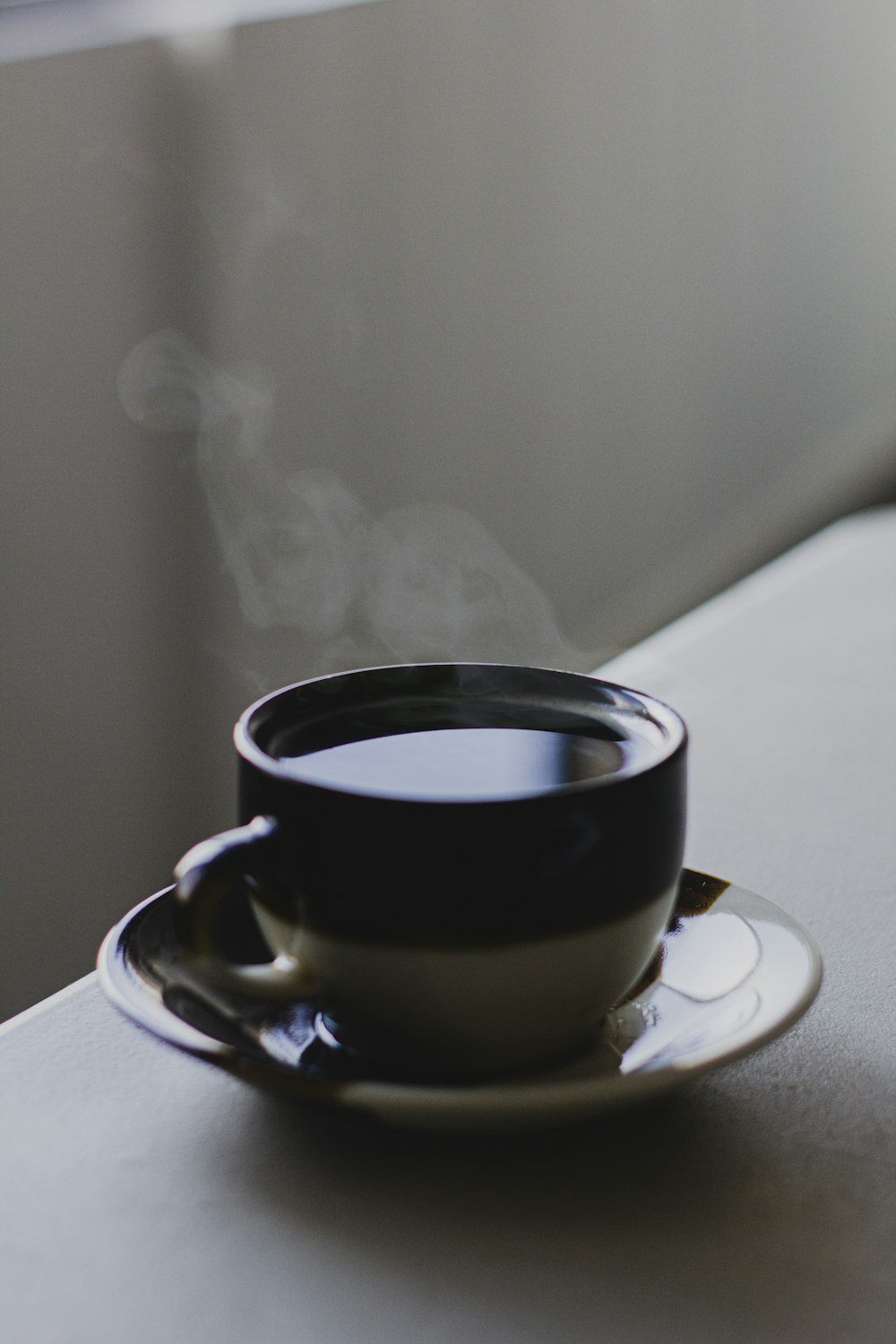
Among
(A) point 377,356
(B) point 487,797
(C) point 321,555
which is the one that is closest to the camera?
(B) point 487,797

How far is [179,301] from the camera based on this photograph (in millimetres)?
1445

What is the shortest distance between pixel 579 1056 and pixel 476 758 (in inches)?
3.4

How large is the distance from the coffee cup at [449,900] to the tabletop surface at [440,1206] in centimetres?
3

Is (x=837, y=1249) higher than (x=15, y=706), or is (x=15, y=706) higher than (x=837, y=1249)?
(x=837, y=1249)

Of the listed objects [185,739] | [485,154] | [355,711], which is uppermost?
[485,154]

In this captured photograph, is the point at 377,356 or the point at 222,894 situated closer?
the point at 222,894

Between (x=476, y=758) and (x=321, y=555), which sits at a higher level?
(x=476, y=758)

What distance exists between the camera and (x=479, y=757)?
0.38 meters

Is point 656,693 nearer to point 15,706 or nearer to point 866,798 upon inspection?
point 866,798

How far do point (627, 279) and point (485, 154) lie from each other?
45 cm

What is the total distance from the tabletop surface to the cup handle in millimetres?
39

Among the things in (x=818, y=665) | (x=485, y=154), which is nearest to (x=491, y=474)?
(x=485, y=154)

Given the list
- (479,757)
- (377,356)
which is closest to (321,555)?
(377,356)

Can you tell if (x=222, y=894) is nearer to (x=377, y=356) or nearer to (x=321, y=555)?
(x=377, y=356)
